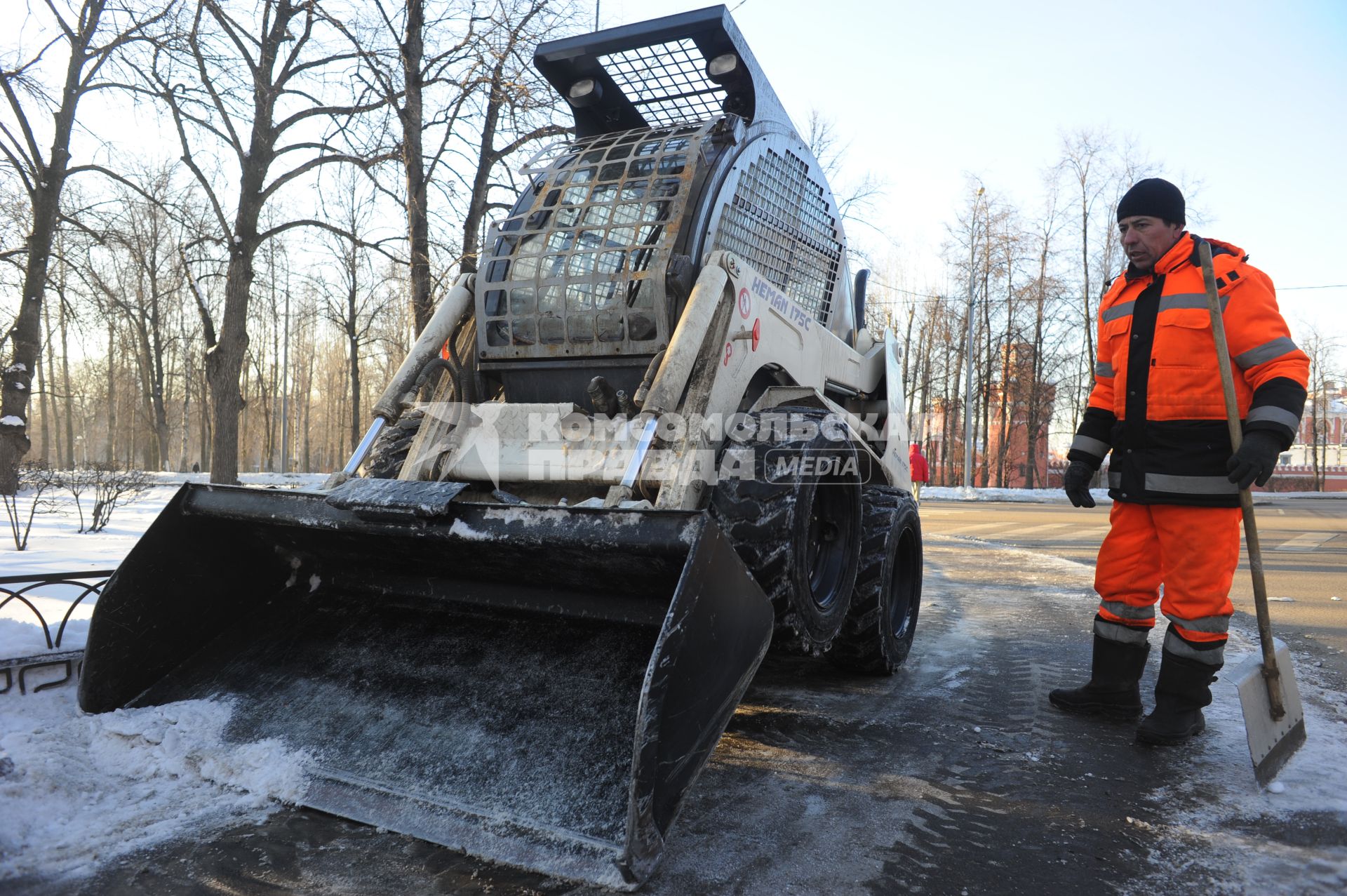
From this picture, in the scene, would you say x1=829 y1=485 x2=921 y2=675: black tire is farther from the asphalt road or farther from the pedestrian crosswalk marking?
the pedestrian crosswalk marking

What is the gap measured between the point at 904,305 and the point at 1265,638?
114 feet

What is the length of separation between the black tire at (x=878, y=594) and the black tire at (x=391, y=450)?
2.15m

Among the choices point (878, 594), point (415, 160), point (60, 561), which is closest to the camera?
point (878, 594)

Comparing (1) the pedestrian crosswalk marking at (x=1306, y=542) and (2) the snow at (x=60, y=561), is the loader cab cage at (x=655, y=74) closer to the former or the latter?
(2) the snow at (x=60, y=561)

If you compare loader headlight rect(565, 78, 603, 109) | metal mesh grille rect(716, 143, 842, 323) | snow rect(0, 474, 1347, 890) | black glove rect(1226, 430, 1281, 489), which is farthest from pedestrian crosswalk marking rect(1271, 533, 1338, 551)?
loader headlight rect(565, 78, 603, 109)

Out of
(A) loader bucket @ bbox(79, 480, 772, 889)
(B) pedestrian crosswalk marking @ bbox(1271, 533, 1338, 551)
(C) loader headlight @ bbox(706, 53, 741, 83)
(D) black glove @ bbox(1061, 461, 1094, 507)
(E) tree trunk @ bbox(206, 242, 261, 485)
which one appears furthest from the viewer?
Answer: (E) tree trunk @ bbox(206, 242, 261, 485)

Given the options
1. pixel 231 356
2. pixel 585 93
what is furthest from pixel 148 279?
pixel 585 93

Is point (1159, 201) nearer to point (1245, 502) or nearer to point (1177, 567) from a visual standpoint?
point (1245, 502)

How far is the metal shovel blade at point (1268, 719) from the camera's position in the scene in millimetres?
2852

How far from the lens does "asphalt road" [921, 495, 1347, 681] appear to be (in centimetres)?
595

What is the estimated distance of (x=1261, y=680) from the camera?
303 cm

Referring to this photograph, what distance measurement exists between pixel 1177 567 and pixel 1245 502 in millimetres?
345

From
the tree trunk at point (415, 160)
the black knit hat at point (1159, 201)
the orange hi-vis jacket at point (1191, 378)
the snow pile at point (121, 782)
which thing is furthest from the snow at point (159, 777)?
the tree trunk at point (415, 160)

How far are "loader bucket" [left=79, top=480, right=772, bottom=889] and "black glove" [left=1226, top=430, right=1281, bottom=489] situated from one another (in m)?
1.87
